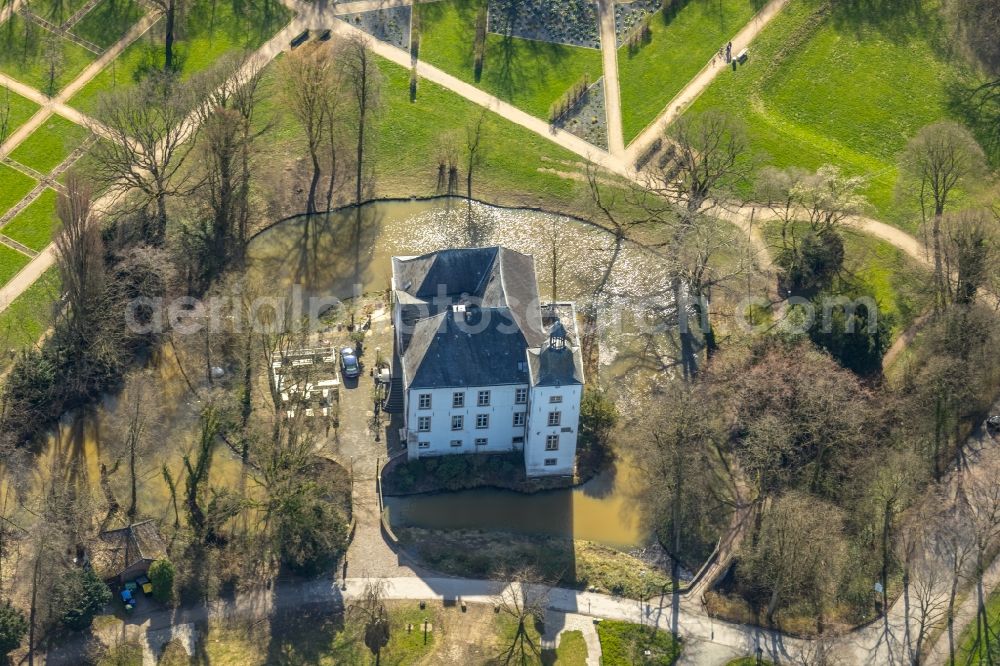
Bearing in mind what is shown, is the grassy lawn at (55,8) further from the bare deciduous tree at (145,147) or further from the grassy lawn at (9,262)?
the grassy lawn at (9,262)

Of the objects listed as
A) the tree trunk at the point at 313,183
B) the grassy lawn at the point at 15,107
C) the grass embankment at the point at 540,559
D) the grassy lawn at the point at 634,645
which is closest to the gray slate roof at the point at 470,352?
the grass embankment at the point at 540,559

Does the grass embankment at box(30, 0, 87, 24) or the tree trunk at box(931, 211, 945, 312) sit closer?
the tree trunk at box(931, 211, 945, 312)

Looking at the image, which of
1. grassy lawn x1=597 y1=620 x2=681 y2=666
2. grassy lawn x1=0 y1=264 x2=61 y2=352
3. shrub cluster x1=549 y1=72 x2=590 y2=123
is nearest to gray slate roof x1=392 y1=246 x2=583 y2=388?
grassy lawn x1=597 y1=620 x2=681 y2=666

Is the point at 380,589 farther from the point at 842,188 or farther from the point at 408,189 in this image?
the point at 842,188

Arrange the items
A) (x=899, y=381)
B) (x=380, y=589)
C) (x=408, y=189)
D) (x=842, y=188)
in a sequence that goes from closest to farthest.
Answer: (x=380, y=589), (x=899, y=381), (x=842, y=188), (x=408, y=189)

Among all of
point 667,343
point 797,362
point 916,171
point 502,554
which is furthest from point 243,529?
point 916,171

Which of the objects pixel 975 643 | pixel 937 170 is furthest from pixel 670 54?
pixel 975 643

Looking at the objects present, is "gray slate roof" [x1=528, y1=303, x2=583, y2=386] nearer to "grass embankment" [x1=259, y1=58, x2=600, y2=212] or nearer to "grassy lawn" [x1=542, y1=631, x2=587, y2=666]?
"grassy lawn" [x1=542, y1=631, x2=587, y2=666]
